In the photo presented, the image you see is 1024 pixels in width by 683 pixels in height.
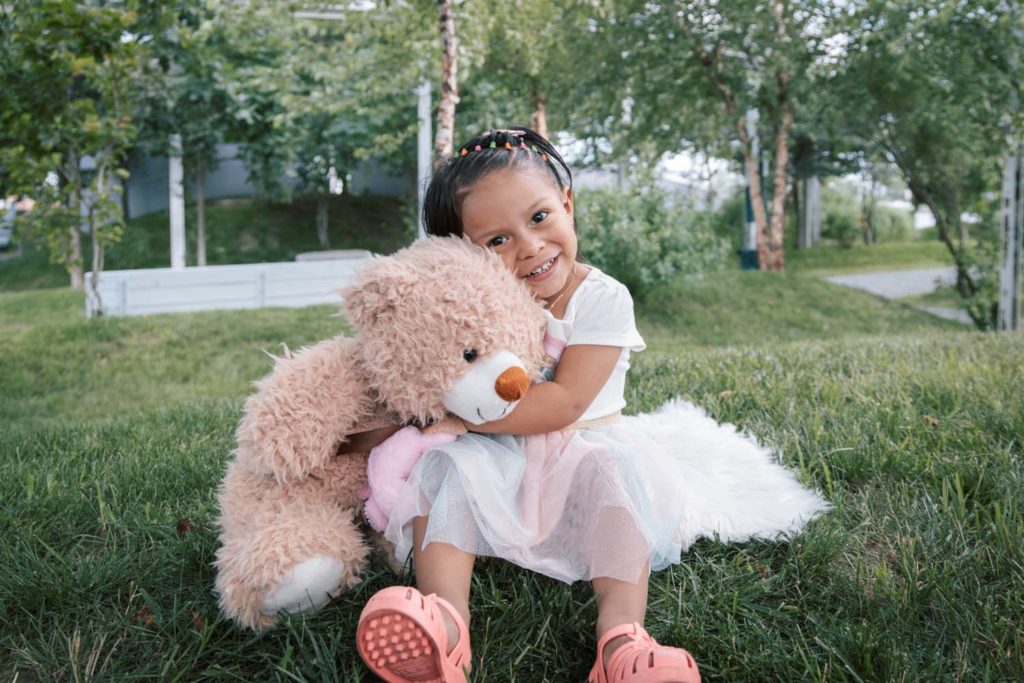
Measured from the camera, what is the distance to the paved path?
34.2ft

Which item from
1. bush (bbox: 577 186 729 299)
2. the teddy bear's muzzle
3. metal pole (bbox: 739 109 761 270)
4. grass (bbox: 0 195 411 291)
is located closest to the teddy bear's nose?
the teddy bear's muzzle

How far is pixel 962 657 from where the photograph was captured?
1.33 meters

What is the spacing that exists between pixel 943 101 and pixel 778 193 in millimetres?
2642

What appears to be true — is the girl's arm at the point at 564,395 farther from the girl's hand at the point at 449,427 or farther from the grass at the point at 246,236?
the grass at the point at 246,236

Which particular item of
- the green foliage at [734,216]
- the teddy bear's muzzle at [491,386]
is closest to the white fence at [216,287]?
the teddy bear's muzzle at [491,386]

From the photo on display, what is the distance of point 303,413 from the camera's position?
156 centimetres

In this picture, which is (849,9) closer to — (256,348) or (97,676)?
(256,348)

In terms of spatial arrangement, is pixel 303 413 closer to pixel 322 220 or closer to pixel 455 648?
pixel 455 648

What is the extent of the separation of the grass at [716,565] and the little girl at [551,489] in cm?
10

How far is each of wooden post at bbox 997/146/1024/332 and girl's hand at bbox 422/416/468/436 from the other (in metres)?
7.19

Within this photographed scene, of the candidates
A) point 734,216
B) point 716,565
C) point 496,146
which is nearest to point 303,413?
point 496,146

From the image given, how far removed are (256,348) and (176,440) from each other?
4123mm

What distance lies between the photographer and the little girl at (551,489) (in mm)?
1310

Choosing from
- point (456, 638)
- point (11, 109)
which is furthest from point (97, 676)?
point (11, 109)
